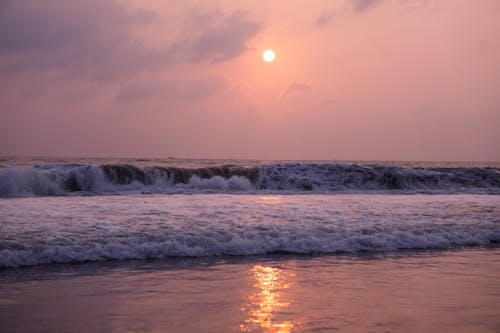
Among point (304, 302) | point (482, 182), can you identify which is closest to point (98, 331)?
point (304, 302)

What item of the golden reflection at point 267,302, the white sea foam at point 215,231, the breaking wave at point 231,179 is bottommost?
the golden reflection at point 267,302

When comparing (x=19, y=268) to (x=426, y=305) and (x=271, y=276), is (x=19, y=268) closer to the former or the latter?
(x=271, y=276)

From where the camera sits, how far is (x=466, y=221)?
12.6m

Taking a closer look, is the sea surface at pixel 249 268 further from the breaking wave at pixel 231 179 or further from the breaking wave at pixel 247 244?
the breaking wave at pixel 231 179

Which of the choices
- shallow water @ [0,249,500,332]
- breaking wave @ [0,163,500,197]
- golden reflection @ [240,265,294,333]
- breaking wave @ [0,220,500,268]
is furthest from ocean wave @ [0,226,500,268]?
breaking wave @ [0,163,500,197]

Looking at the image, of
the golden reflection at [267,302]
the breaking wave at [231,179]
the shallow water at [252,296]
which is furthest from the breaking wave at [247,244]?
the breaking wave at [231,179]

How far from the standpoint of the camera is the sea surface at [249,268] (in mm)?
4906

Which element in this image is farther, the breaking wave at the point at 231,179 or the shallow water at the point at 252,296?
the breaking wave at the point at 231,179

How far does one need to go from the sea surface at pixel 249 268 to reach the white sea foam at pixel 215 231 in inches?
1.1

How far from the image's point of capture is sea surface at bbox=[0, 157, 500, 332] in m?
4.91

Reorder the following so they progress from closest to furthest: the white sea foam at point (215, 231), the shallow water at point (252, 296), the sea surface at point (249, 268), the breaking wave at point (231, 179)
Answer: the shallow water at point (252, 296)
the sea surface at point (249, 268)
the white sea foam at point (215, 231)
the breaking wave at point (231, 179)

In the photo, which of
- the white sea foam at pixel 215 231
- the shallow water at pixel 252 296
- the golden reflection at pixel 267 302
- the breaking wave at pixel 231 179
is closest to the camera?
the golden reflection at pixel 267 302

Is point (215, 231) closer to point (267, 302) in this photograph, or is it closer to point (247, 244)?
point (247, 244)

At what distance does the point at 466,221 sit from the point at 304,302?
8.52m
